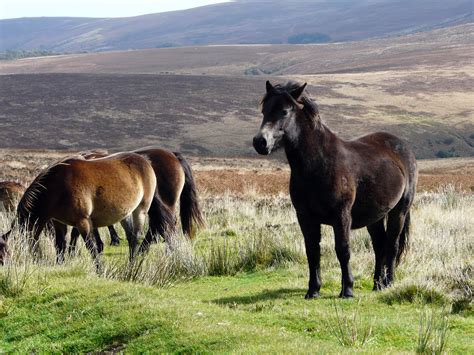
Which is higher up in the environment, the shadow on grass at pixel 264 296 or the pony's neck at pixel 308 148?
the pony's neck at pixel 308 148

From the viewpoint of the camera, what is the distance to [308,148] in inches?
365

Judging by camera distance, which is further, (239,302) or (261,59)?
(261,59)

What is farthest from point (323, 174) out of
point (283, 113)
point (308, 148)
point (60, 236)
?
point (60, 236)

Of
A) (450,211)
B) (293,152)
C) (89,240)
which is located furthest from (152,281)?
(450,211)

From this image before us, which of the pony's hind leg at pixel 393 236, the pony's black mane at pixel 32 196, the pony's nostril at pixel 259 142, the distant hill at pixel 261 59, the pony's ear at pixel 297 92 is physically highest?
the pony's ear at pixel 297 92

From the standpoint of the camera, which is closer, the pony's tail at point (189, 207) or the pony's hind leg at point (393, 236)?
the pony's hind leg at point (393, 236)

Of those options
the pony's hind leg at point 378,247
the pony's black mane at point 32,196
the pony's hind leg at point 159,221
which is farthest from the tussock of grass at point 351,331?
the pony's hind leg at point 159,221

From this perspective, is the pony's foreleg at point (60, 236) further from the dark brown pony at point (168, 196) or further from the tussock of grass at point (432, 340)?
the tussock of grass at point (432, 340)

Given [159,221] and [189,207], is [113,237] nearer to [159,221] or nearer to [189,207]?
[189,207]

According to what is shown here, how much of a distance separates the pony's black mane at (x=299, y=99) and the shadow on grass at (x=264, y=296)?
7.21 feet

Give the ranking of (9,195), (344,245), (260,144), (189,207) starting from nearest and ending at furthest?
1. (260,144)
2. (344,245)
3. (189,207)
4. (9,195)

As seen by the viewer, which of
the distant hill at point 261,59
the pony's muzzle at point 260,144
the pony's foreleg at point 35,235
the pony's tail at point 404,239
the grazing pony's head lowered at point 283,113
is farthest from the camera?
the distant hill at point 261,59

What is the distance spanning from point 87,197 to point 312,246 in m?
3.60

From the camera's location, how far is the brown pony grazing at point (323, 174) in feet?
30.0
